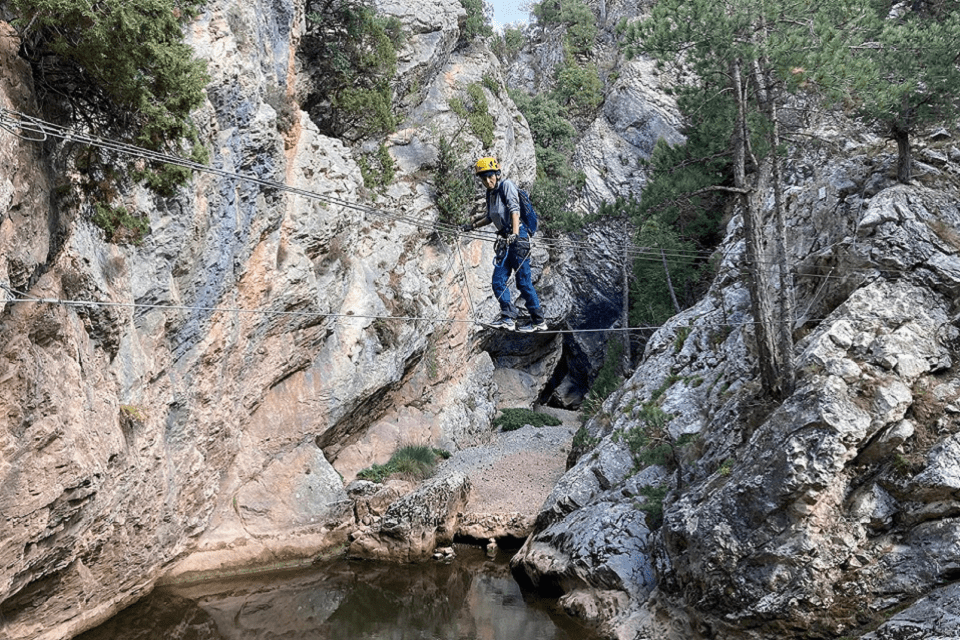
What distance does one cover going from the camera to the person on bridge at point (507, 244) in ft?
33.9

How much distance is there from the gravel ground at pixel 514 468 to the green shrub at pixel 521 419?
63cm

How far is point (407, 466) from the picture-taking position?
17562mm

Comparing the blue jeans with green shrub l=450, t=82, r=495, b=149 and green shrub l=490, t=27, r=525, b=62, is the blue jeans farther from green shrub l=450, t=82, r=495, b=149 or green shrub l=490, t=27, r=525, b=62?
green shrub l=490, t=27, r=525, b=62

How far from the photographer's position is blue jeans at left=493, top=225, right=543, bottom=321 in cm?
1054

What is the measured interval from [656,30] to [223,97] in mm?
7807

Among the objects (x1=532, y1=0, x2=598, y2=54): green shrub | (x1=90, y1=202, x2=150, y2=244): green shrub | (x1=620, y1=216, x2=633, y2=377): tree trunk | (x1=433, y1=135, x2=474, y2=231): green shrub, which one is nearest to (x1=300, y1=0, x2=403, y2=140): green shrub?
(x1=433, y1=135, x2=474, y2=231): green shrub

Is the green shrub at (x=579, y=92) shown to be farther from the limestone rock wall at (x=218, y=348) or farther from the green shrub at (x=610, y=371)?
the green shrub at (x=610, y=371)

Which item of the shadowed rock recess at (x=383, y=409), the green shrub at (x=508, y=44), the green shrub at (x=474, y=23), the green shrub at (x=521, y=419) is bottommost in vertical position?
the green shrub at (x=521, y=419)

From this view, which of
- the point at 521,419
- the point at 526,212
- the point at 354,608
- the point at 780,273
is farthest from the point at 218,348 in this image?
the point at 521,419

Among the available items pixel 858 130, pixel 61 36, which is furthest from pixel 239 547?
pixel 858 130

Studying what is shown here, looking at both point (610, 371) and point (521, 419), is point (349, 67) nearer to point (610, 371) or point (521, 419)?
point (521, 419)

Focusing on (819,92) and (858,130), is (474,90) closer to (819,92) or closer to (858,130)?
(858,130)

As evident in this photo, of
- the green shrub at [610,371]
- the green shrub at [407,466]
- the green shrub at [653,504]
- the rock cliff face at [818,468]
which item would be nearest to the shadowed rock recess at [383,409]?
the rock cliff face at [818,468]

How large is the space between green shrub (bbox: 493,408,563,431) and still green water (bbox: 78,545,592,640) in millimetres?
10638
